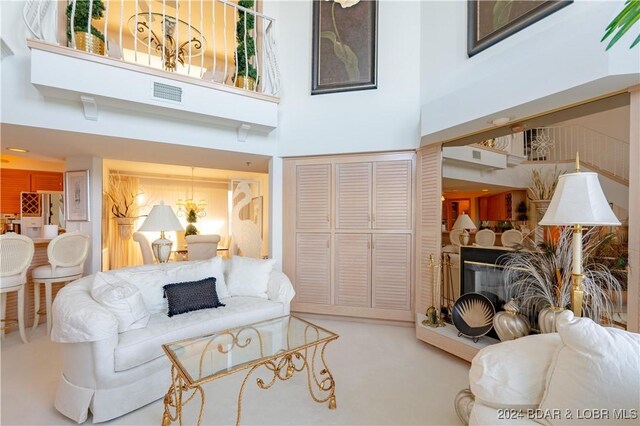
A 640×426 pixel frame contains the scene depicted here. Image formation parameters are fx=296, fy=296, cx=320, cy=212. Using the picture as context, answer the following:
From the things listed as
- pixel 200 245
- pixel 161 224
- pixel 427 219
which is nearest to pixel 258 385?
pixel 161 224

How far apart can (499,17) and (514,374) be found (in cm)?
273

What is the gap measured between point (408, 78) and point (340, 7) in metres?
1.31

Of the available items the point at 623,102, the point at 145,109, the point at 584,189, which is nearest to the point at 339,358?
the point at 584,189

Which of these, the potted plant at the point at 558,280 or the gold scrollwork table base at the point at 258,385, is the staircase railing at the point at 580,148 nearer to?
the potted plant at the point at 558,280

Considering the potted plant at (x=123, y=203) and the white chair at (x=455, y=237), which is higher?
the potted plant at (x=123, y=203)

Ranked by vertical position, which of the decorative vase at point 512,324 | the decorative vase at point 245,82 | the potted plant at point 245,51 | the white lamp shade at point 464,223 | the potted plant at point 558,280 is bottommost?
the decorative vase at point 512,324

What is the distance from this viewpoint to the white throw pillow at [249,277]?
122 inches

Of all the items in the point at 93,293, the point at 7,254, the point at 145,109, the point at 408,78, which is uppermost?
the point at 408,78

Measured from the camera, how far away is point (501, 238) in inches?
102

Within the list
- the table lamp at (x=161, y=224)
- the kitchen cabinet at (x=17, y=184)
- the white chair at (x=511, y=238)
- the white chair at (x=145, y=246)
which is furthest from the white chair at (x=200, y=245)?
the white chair at (x=511, y=238)

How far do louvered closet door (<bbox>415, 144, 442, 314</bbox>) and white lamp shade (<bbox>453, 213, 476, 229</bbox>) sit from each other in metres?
0.21

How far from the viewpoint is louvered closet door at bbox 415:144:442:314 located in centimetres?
322

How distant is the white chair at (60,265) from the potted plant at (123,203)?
295 centimetres

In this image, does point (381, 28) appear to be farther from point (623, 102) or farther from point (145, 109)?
point (145, 109)
